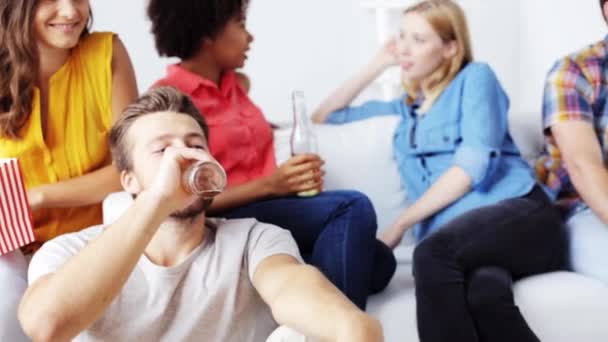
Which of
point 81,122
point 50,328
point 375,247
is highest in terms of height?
point 81,122

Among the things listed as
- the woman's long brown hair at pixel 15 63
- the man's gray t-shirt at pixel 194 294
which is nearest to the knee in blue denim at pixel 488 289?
the man's gray t-shirt at pixel 194 294

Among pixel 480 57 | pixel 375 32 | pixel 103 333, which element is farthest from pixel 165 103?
pixel 480 57

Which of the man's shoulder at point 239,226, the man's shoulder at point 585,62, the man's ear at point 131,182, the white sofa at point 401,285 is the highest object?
the man's shoulder at point 585,62

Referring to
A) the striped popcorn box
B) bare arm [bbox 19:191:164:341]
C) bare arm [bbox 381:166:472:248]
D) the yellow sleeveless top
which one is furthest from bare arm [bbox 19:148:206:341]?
bare arm [bbox 381:166:472:248]

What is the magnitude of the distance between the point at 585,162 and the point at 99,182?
1063mm

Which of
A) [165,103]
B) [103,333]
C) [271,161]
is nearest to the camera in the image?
[103,333]

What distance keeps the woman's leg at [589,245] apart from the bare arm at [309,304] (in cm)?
78

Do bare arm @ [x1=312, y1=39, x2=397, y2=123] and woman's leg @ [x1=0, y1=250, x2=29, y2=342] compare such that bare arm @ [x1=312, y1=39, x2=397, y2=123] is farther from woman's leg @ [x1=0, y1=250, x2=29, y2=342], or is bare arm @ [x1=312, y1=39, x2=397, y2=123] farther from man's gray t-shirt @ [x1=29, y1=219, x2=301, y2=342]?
woman's leg @ [x1=0, y1=250, x2=29, y2=342]

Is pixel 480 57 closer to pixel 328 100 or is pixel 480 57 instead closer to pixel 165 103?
pixel 328 100

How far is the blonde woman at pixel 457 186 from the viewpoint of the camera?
5.69ft

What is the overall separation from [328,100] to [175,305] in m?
1.07

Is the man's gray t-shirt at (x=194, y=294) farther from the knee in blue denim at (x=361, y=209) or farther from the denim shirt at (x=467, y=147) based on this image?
the denim shirt at (x=467, y=147)

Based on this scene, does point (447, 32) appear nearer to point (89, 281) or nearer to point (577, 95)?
point (577, 95)

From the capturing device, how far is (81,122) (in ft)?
5.90
